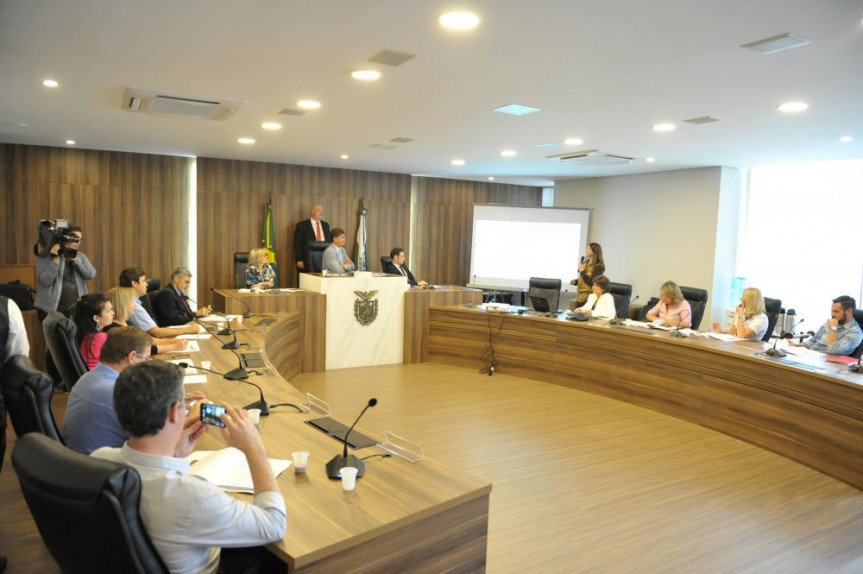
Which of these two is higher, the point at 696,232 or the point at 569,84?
the point at 569,84

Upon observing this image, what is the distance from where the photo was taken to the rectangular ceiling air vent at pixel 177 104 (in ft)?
14.7

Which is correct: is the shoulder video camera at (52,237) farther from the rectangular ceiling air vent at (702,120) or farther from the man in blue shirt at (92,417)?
the rectangular ceiling air vent at (702,120)

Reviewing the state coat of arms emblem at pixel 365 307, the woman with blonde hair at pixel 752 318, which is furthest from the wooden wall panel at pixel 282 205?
the woman with blonde hair at pixel 752 318

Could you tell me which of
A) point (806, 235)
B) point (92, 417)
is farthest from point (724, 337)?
point (92, 417)

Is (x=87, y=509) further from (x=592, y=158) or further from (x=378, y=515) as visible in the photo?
(x=592, y=158)

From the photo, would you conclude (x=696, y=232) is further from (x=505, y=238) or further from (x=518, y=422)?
(x=518, y=422)

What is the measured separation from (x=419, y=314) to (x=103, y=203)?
504 centimetres

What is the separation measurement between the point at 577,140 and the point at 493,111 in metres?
1.72

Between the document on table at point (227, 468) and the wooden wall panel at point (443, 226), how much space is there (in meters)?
Answer: 9.17

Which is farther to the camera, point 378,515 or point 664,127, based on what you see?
point 664,127

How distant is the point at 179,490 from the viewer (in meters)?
1.47

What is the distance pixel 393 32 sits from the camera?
2.97m

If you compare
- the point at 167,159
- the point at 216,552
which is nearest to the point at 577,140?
the point at 216,552

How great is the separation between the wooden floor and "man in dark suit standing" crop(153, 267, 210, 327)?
1.36 metres
